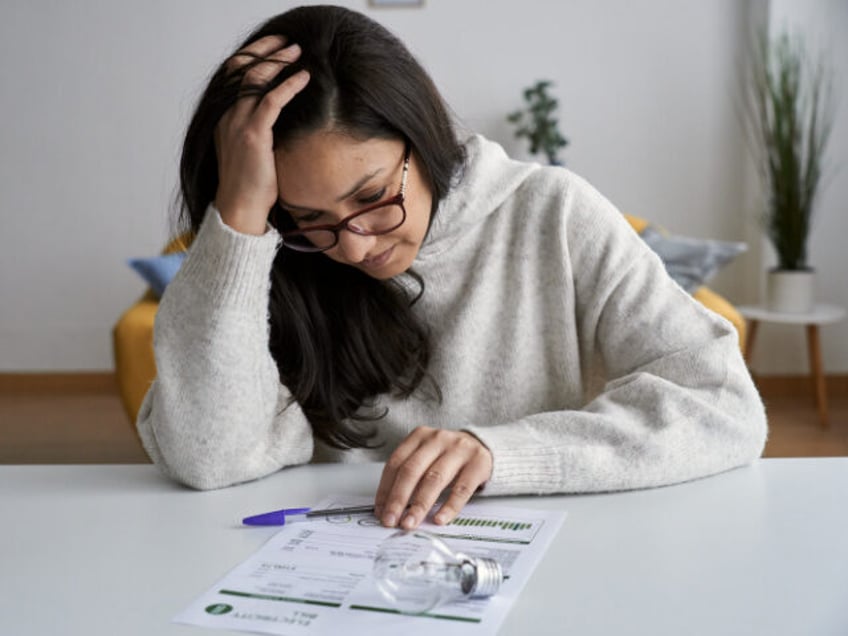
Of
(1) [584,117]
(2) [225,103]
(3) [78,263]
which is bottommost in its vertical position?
(3) [78,263]

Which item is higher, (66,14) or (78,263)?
(66,14)

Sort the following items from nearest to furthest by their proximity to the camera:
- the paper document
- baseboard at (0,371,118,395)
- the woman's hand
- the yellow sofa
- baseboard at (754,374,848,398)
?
the paper document → the woman's hand → the yellow sofa → baseboard at (754,374,848,398) → baseboard at (0,371,118,395)

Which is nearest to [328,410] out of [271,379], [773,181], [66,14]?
[271,379]

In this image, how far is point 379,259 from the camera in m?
1.31

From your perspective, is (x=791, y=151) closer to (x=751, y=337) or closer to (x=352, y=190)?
(x=751, y=337)

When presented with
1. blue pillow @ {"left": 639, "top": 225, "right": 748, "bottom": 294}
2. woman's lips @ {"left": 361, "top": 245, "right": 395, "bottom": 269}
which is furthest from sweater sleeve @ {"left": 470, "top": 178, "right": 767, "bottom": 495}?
blue pillow @ {"left": 639, "top": 225, "right": 748, "bottom": 294}

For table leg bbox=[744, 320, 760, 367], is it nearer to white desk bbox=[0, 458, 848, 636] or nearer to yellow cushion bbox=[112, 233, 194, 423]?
yellow cushion bbox=[112, 233, 194, 423]

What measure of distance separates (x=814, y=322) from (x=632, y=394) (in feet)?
9.86

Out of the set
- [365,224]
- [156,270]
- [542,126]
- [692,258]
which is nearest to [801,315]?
[692,258]

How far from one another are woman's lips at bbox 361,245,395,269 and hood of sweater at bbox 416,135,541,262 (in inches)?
5.2

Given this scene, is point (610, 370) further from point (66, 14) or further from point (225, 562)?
point (66, 14)

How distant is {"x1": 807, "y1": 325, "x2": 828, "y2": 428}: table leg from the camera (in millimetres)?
4059

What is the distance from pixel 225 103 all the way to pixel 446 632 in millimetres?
712

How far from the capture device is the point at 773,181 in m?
4.08
